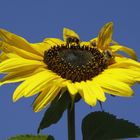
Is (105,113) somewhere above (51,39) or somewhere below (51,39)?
below

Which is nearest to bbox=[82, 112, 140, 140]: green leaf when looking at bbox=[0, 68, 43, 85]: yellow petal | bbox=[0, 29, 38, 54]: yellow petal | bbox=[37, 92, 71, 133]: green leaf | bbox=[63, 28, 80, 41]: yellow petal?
bbox=[37, 92, 71, 133]: green leaf

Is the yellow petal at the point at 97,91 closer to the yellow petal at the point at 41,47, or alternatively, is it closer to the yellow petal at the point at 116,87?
the yellow petal at the point at 116,87

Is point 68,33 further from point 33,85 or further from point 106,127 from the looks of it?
point 33,85

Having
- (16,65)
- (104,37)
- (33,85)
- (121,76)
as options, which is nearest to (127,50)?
(104,37)

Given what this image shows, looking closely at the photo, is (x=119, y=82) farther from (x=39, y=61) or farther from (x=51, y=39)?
(x=51, y=39)

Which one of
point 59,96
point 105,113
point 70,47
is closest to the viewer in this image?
point 59,96

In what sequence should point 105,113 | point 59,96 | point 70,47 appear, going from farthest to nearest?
point 70,47
point 105,113
point 59,96

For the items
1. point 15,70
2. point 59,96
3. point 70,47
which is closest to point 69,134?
point 59,96
